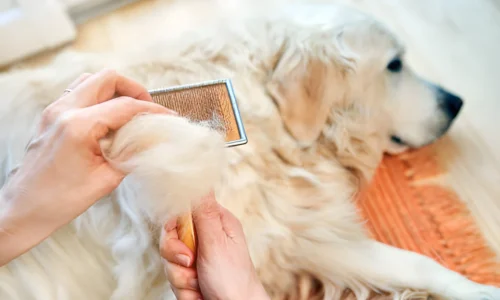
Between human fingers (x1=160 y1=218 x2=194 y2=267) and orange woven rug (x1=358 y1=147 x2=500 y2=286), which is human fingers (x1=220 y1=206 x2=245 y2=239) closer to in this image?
human fingers (x1=160 y1=218 x2=194 y2=267)

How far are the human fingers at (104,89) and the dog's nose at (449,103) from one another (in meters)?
0.77

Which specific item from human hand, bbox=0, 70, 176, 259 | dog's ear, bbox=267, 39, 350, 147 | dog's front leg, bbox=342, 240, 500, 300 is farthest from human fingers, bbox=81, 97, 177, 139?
dog's front leg, bbox=342, 240, 500, 300

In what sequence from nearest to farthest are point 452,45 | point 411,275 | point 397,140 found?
point 411,275
point 397,140
point 452,45

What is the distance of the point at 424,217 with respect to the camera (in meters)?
1.18

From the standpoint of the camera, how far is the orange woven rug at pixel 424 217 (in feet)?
3.66

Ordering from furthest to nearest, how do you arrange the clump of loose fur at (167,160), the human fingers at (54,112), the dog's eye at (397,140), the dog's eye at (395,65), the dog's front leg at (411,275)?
the dog's eye at (397,140)
the dog's eye at (395,65)
the dog's front leg at (411,275)
the human fingers at (54,112)
the clump of loose fur at (167,160)

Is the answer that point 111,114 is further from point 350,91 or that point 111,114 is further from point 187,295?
point 350,91

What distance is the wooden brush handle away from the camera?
2.27 feet

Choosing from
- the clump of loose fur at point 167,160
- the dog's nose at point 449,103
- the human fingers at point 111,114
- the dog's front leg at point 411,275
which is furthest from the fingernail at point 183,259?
the dog's nose at point 449,103

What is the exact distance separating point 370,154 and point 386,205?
0.15 meters

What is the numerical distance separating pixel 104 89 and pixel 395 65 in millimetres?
700

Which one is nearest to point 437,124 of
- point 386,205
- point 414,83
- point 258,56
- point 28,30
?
point 414,83

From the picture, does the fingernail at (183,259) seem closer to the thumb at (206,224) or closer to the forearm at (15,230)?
the thumb at (206,224)

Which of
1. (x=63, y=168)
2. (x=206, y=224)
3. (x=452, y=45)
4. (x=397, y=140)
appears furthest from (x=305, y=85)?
(x=452, y=45)
